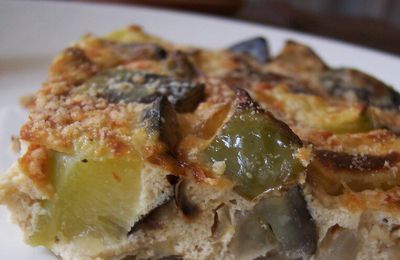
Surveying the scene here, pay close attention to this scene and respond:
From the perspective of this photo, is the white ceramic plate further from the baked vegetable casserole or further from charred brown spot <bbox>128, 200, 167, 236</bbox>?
charred brown spot <bbox>128, 200, 167, 236</bbox>

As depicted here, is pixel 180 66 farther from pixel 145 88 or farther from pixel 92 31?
pixel 92 31

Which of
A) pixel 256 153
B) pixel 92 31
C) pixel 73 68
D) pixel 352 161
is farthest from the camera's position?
pixel 92 31

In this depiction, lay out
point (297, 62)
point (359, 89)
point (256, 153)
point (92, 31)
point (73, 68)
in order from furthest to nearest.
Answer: point (92, 31) < point (297, 62) < point (359, 89) < point (73, 68) < point (256, 153)

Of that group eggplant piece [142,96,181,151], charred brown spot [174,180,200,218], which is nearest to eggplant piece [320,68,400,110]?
eggplant piece [142,96,181,151]

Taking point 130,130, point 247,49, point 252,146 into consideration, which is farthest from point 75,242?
point 247,49

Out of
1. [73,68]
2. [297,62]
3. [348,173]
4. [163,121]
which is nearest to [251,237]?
[348,173]

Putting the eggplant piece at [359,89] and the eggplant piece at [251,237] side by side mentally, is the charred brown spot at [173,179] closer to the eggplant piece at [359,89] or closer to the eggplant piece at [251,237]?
the eggplant piece at [251,237]

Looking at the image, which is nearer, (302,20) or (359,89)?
(359,89)
